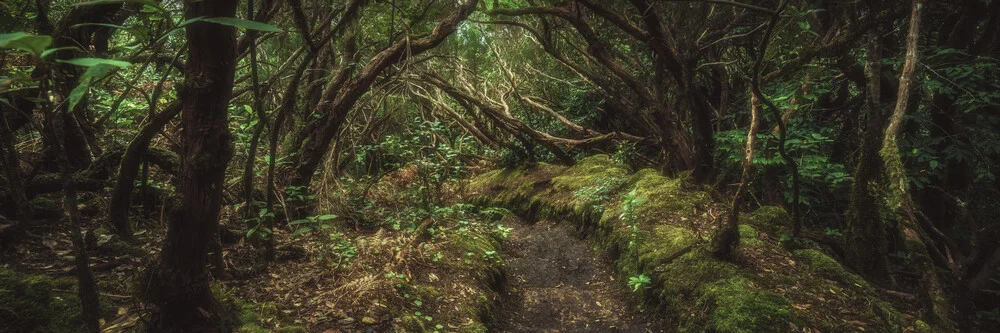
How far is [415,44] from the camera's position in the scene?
5496 mm

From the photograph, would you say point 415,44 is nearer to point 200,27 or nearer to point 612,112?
point 200,27

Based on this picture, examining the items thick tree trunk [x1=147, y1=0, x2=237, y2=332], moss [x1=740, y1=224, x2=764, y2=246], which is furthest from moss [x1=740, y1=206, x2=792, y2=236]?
thick tree trunk [x1=147, y1=0, x2=237, y2=332]

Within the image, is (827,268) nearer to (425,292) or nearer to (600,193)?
(600,193)

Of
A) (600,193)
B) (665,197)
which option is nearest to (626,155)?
(600,193)

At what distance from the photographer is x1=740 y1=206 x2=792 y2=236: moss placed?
5129mm

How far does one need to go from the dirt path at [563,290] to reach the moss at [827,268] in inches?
60.6

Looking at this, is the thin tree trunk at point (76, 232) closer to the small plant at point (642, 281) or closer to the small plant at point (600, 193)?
the small plant at point (642, 281)

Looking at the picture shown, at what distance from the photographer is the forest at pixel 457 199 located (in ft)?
7.88

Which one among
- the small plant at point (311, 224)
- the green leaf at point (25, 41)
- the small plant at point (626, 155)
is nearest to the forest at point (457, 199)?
the green leaf at point (25, 41)

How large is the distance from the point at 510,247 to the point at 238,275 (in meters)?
3.79

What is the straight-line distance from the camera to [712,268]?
409 cm

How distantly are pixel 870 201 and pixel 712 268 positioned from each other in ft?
4.70

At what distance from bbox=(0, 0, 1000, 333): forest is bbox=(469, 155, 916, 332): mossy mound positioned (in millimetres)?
26

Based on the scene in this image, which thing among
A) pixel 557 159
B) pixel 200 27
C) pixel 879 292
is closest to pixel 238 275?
pixel 200 27
